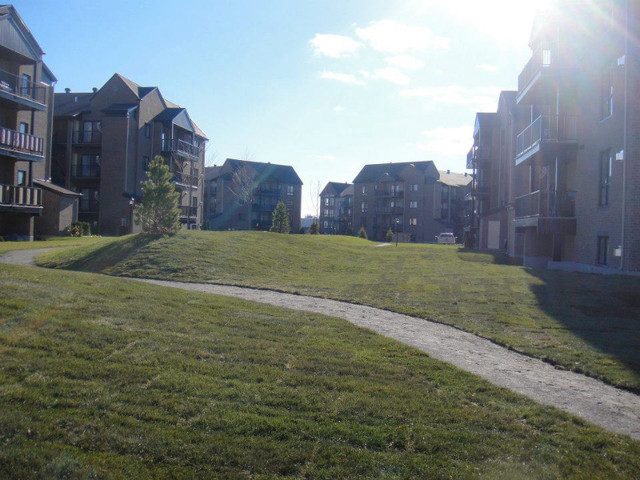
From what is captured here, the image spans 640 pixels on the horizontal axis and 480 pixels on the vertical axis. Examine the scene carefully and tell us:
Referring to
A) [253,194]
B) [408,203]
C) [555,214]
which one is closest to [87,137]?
[253,194]

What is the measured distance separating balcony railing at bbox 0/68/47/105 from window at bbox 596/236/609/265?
29.1 metres

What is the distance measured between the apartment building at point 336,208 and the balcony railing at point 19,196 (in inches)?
2891

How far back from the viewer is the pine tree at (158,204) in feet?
75.2

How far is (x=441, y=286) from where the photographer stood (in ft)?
54.2

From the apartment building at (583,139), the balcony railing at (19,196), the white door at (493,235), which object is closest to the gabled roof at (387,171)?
the white door at (493,235)

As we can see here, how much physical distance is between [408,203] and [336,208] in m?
26.6

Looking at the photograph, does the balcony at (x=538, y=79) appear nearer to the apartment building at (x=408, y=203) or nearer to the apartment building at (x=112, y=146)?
the apartment building at (x=112, y=146)

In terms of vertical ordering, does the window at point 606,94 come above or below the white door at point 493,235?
above

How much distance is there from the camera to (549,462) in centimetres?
463

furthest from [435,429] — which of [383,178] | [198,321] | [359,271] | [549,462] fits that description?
[383,178]

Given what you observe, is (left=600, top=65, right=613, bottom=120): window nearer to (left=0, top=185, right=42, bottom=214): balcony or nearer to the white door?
the white door

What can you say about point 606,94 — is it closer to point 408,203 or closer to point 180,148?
point 180,148

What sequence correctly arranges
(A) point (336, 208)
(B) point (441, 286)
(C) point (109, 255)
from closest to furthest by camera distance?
(B) point (441, 286) < (C) point (109, 255) < (A) point (336, 208)

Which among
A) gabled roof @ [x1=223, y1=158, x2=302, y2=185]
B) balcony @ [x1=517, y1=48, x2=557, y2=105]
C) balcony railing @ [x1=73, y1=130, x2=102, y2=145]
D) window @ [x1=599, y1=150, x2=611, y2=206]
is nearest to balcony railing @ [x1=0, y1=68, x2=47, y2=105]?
balcony railing @ [x1=73, y1=130, x2=102, y2=145]
